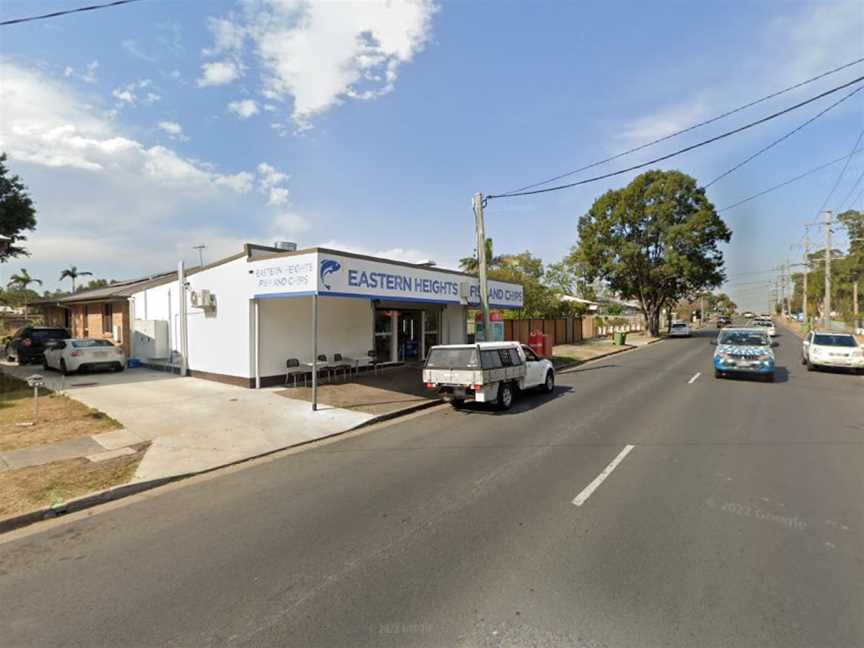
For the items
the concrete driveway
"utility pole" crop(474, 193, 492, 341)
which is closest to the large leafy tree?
"utility pole" crop(474, 193, 492, 341)

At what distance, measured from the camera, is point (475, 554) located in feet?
13.0

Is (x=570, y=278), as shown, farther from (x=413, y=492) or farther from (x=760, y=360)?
(x=413, y=492)

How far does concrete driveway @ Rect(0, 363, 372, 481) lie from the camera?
7090mm

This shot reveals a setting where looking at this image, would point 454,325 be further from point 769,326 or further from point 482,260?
point 769,326

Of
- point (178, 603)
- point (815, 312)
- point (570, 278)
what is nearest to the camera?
point (178, 603)

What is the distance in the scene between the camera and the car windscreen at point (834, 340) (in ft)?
53.7

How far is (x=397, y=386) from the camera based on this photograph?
13297 millimetres

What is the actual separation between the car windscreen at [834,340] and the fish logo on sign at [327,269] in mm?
18076

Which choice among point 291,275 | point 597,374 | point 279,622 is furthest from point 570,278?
point 279,622

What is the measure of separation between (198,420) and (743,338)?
55.5 feet

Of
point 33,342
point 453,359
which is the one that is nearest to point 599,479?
point 453,359

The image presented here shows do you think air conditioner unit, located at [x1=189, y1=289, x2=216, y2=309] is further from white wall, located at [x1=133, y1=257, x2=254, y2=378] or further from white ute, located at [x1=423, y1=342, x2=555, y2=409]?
white ute, located at [x1=423, y1=342, x2=555, y2=409]

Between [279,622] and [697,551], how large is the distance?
354 cm

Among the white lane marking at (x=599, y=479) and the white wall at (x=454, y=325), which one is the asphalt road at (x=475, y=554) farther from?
the white wall at (x=454, y=325)
